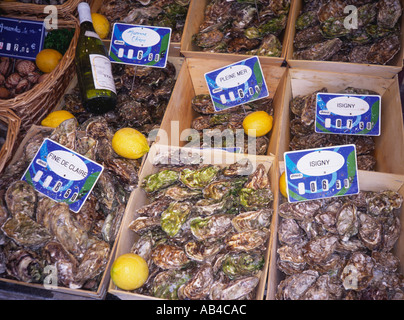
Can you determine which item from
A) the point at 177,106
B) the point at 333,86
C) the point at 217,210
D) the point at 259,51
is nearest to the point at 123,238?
the point at 217,210

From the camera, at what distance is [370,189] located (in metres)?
1.74

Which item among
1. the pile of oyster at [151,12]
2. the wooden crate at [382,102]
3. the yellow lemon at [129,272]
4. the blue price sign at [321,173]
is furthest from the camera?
the pile of oyster at [151,12]

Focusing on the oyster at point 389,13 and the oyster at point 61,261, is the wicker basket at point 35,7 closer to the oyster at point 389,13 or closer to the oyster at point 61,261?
the oyster at point 61,261

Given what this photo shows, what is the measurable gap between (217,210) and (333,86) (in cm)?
129

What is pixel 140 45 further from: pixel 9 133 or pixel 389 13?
pixel 389 13

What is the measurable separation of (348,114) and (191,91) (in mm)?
1157

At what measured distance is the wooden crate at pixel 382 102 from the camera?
186 cm

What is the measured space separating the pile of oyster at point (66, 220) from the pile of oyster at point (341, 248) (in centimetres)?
89

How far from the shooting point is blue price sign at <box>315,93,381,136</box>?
1.93m

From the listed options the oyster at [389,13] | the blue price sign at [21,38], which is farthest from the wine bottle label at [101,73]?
the oyster at [389,13]

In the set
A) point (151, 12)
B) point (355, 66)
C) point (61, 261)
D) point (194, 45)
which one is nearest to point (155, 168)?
point (61, 261)

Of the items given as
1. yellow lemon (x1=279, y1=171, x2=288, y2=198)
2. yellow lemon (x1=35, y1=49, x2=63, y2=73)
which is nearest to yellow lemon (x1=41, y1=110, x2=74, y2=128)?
yellow lemon (x1=35, y1=49, x2=63, y2=73)

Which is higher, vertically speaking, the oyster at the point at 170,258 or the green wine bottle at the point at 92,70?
the green wine bottle at the point at 92,70

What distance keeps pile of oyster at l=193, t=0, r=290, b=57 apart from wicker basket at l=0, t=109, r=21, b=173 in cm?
136
